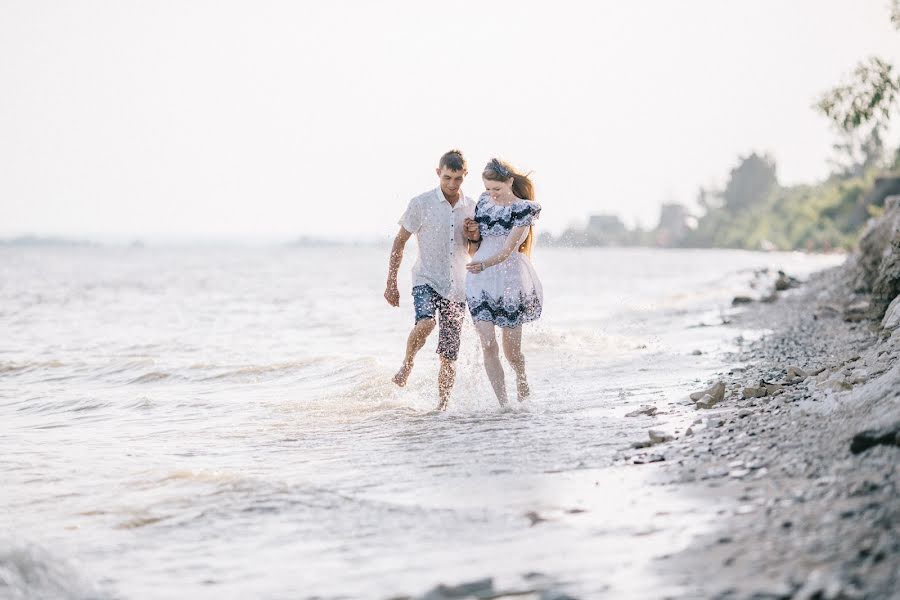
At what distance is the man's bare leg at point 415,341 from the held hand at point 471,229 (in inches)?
32.0

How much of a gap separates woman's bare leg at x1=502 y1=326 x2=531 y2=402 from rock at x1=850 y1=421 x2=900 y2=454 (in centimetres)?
359

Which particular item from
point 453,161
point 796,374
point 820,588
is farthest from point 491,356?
point 820,588

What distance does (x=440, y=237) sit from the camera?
7969mm

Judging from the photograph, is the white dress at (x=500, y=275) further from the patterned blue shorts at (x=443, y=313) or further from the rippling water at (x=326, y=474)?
the rippling water at (x=326, y=474)

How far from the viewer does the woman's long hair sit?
7641mm

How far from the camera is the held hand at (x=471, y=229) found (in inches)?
307

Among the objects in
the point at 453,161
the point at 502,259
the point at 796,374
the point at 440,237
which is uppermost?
the point at 453,161

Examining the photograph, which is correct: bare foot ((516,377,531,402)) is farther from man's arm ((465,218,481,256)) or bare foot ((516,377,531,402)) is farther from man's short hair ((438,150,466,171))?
man's short hair ((438,150,466,171))

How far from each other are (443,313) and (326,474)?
2.66 m

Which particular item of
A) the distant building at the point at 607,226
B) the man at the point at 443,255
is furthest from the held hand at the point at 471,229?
the distant building at the point at 607,226

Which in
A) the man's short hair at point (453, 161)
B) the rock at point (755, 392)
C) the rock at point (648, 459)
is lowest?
the rock at point (648, 459)

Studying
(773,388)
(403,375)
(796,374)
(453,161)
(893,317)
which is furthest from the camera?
(893,317)

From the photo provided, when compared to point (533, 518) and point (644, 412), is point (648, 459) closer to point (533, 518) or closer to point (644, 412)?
point (533, 518)

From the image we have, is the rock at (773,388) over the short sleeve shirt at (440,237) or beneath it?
beneath
